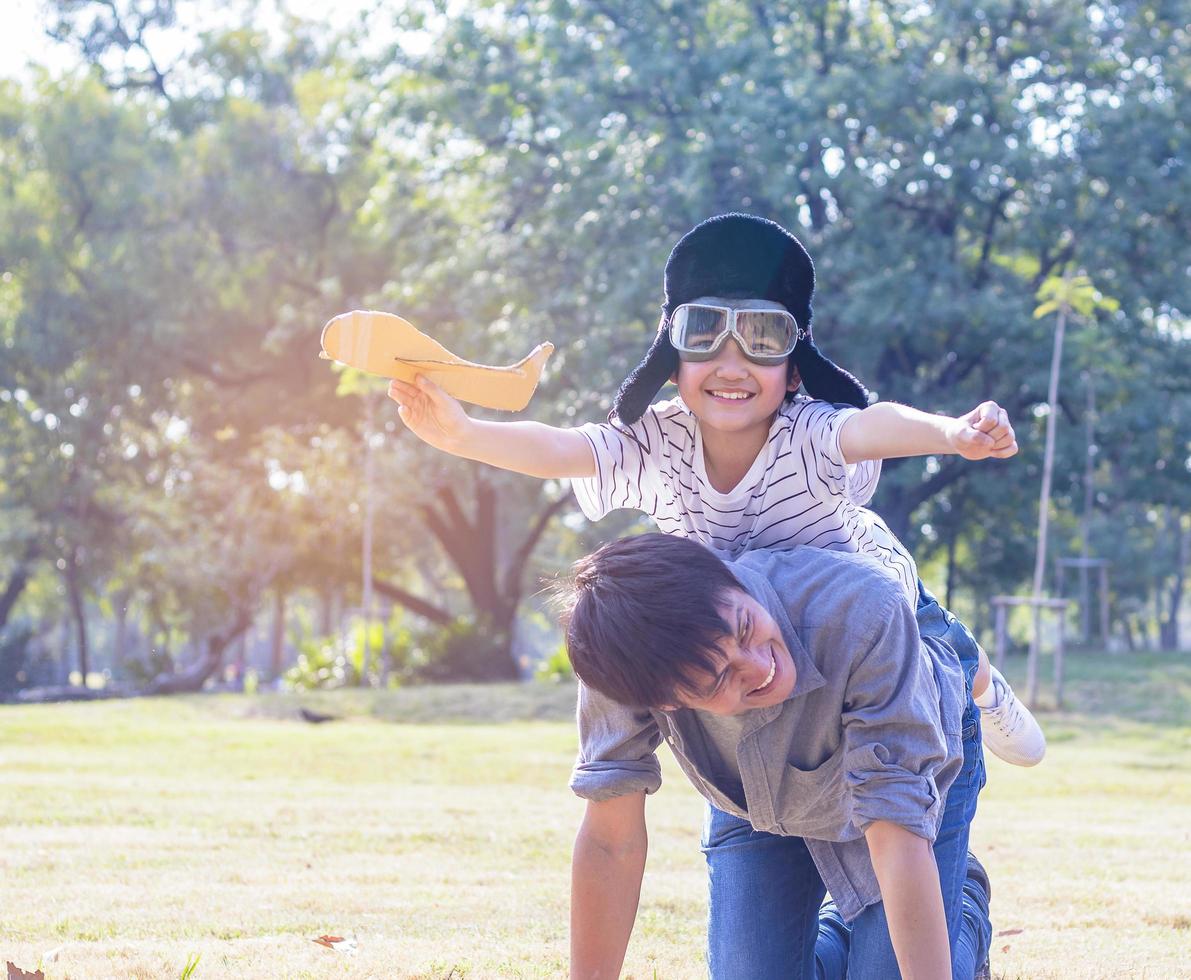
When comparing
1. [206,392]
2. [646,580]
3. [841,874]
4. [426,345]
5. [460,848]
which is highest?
[206,392]

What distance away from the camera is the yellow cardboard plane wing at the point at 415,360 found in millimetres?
2979

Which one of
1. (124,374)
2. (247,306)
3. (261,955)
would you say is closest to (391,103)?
(247,306)

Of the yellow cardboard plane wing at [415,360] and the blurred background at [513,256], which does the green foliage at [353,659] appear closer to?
the blurred background at [513,256]

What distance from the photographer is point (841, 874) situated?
3.23 m

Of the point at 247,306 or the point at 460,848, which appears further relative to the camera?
the point at 247,306

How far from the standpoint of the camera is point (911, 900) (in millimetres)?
2650

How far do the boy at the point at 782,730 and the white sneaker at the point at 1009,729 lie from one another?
0.32m

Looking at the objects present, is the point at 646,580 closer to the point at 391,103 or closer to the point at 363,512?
the point at 391,103

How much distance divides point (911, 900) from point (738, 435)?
1.34m

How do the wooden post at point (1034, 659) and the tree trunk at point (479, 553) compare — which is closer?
the wooden post at point (1034, 659)

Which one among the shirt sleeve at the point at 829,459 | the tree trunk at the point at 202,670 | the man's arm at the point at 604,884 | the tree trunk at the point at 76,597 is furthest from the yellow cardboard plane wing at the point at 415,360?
the tree trunk at the point at 76,597

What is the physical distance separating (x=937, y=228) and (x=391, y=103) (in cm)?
802

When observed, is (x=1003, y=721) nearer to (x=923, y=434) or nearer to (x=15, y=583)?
(x=923, y=434)

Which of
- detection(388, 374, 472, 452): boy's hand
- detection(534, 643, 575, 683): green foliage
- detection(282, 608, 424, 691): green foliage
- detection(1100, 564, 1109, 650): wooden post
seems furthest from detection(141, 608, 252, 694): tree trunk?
detection(388, 374, 472, 452): boy's hand
